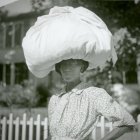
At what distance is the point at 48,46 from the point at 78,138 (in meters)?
0.25

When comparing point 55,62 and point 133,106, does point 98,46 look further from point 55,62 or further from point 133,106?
point 133,106

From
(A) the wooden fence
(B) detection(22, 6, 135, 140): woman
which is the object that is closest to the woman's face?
(B) detection(22, 6, 135, 140): woman

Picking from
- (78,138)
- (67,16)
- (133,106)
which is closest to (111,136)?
A: (78,138)

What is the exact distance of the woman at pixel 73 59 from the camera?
75 centimetres

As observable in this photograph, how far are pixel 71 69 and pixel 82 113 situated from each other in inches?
4.8

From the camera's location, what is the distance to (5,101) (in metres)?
1.73

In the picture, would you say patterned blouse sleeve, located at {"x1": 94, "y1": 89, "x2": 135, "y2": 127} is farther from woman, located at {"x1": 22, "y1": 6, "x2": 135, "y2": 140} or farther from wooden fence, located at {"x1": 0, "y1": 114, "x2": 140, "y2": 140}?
wooden fence, located at {"x1": 0, "y1": 114, "x2": 140, "y2": 140}

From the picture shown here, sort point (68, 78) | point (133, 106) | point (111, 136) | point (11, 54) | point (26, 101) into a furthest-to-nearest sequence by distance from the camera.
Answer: point (26, 101) → point (11, 54) → point (133, 106) → point (68, 78) → point (111, 136)

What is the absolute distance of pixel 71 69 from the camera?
0.79 m

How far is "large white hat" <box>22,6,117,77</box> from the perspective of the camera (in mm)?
767

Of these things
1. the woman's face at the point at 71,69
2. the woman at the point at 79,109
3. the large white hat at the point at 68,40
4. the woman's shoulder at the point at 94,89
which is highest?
the large white hat at the point at 68,40

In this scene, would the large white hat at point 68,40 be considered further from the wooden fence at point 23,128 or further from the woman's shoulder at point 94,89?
the wooden fence at point 23,128

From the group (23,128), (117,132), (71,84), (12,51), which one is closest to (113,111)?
(117,132)

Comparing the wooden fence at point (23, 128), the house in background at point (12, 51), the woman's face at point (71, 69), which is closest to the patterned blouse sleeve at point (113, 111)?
the woman's face at point (71, 69)
